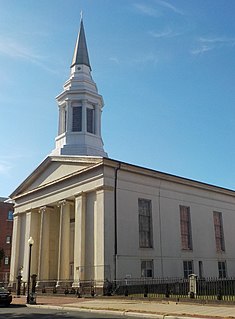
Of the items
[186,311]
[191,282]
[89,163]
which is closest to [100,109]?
[89,163]

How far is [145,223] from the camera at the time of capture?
37031 millimetres

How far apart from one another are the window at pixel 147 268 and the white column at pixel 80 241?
5.53 metres

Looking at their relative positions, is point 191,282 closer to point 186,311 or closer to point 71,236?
point 186,311

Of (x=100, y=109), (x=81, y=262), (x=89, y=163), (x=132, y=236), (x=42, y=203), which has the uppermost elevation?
(x=100, y=109)

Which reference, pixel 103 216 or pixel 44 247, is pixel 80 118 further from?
pixel 103 216

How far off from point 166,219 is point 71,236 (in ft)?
34.4

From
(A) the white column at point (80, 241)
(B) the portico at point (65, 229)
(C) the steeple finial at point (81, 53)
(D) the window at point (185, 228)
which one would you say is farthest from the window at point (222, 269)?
(C) the steeple finial at point (81, 53)

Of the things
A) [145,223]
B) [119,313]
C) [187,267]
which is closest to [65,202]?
[145,223]

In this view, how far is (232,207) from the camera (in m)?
47.8

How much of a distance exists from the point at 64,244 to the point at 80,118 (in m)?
17.0

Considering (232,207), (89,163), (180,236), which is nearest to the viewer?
(89,163)

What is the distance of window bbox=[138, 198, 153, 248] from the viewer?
3634 cm

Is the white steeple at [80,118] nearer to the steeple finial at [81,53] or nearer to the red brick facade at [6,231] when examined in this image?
the steeple finial at [81,53]

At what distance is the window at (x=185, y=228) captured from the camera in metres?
40.2
